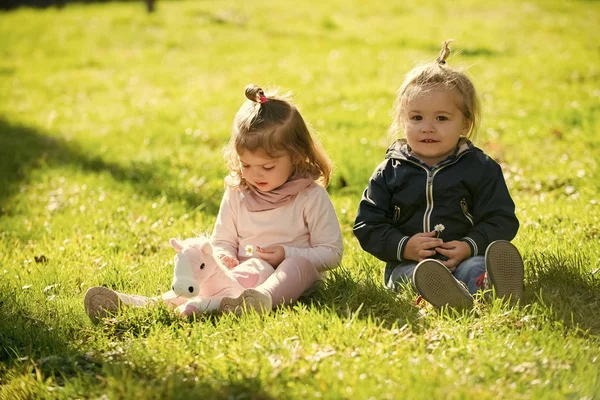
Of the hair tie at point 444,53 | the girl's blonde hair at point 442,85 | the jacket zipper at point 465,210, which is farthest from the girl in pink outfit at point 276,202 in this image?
the hair tie at point 444,53

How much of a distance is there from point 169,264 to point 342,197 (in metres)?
1.96

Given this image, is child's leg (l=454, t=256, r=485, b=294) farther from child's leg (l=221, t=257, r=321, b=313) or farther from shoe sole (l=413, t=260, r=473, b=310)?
child's leg (l=221, t=257, r=321, b=313)

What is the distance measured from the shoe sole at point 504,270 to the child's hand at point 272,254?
118cm

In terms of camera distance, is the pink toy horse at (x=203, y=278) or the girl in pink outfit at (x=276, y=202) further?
the girl in pink outfit at (x=276, y=202)

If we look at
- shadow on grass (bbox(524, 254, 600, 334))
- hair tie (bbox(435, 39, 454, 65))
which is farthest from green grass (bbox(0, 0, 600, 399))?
hair tie (bbox(435, 39, 454, 65))

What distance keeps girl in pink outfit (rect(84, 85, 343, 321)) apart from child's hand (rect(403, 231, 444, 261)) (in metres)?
0.43

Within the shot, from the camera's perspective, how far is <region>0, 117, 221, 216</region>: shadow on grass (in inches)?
271

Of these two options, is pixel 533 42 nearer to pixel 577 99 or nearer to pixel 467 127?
pixel 577 99

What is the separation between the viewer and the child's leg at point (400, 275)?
4.32m

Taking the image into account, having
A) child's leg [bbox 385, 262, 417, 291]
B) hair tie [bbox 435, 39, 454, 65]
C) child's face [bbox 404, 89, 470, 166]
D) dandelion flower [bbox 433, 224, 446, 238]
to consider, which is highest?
hair tie [bbox 435, 39, 454, 65]

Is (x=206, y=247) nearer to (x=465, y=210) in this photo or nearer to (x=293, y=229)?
(x=293, y=229)

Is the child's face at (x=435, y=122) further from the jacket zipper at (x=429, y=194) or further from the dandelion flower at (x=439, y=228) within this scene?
the dandelion flower at (x=439, y=228)

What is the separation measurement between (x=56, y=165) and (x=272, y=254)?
4.59m

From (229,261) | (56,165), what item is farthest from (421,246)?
(56,165)
